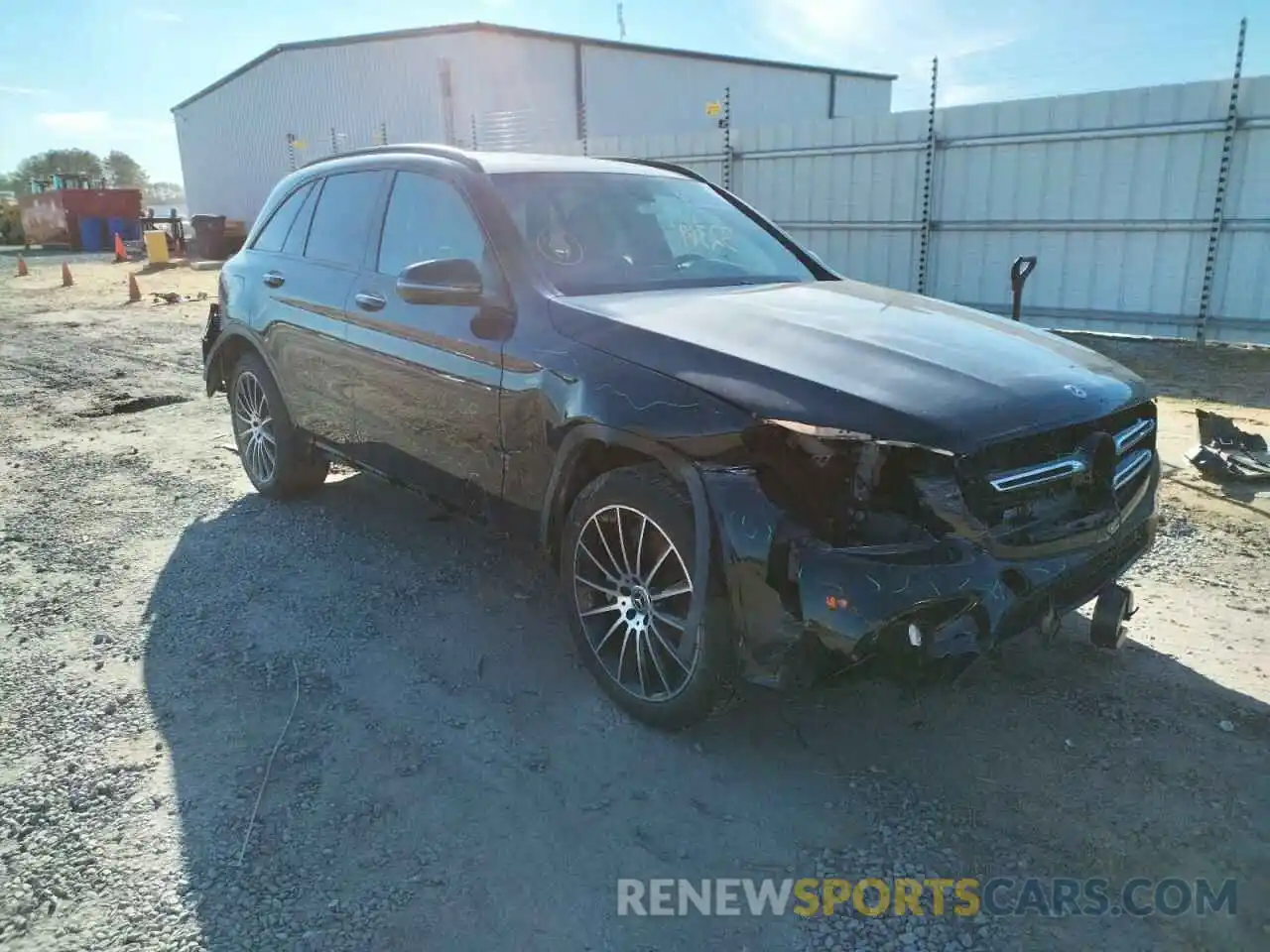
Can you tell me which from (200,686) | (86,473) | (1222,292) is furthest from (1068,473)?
(1222,292)

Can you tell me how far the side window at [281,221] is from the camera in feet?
16.4

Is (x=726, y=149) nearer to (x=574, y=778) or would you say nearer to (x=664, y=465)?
(x=664, y=465)

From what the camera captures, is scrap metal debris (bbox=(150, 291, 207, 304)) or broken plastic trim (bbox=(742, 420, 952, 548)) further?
scrap metal debris (bbox=(150, 291, 207, 304))

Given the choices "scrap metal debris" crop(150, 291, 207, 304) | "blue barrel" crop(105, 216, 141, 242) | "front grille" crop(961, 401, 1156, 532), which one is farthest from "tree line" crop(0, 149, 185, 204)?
"front grille" crop(961, 401, 1156, 532)

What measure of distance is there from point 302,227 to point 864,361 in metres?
3.45

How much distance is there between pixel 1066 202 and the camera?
1027cm

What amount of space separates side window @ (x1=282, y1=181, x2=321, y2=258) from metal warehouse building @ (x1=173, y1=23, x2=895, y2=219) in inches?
716

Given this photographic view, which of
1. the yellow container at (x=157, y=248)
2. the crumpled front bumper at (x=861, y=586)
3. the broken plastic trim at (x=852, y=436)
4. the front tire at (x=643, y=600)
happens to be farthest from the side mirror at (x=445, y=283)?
the yellow container at (x=157, y=248)

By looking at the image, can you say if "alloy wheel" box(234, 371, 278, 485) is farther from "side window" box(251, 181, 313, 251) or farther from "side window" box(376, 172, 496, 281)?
"side window" box(376, 172, 496, 281)

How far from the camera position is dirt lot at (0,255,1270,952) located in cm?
224

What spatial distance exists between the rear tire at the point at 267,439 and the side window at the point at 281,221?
0.64 meters

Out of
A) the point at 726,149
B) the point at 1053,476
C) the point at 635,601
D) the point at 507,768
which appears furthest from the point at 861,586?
the point at 726,149

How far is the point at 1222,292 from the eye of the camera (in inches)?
372

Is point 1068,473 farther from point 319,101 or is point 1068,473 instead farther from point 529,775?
point 319,101
